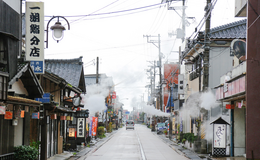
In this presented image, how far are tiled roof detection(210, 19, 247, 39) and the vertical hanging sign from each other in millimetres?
16845

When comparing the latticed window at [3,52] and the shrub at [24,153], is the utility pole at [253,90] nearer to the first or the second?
the shrub at [24,153]

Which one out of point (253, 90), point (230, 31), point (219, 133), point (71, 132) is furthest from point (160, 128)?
point (253, 90)

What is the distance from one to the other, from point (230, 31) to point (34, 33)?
19.1 m

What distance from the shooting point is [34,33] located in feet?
50.9

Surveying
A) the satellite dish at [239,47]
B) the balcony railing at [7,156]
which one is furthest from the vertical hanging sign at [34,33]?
the satellite dish at [239,47]

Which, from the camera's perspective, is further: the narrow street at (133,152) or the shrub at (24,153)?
the narrow street at (133,152)

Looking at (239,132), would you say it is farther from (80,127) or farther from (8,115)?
(8,115)

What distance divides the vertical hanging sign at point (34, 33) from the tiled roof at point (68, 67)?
524 inches

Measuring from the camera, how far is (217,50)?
28719 millimetres

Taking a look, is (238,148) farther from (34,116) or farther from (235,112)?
(34,116)

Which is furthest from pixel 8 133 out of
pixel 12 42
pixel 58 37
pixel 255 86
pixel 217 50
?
pixel 217 50

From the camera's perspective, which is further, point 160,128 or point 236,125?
point 160,128

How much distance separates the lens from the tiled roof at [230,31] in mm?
28383

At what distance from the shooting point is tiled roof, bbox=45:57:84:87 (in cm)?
2902
